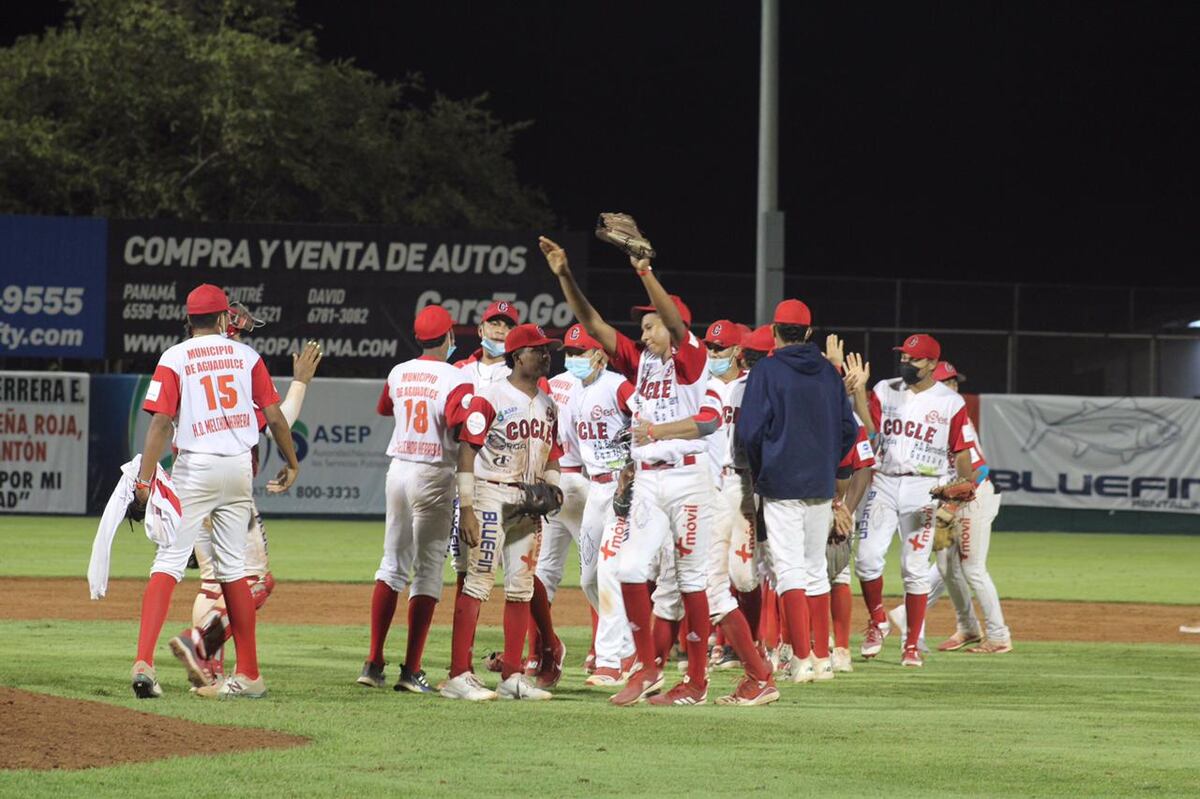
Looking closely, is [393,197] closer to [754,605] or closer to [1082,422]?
[1082,422]

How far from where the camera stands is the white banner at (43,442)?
969 inches

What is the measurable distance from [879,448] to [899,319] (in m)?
18.8

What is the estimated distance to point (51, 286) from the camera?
2522 centimetres

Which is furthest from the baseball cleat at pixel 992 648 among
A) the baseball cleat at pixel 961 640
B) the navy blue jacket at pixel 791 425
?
the navy blue jacket at pixel 791 425

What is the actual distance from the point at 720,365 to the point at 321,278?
1559 cm

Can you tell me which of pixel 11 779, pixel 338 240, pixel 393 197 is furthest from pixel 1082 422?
pixel 11 779

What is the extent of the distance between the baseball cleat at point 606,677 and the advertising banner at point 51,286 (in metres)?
17.4

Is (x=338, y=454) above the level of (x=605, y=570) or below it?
above

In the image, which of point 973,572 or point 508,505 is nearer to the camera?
point 508,505

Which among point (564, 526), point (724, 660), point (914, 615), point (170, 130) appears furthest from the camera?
point (170, 130)

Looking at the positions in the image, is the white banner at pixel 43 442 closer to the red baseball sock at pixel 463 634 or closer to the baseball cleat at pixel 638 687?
the red baseball sock at pixel 463 634

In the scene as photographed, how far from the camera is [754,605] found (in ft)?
34.4

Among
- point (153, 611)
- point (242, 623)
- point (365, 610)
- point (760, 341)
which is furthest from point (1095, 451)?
point (153, 611)

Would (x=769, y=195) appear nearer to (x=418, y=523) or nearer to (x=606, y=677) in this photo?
(x=606, y=677)
